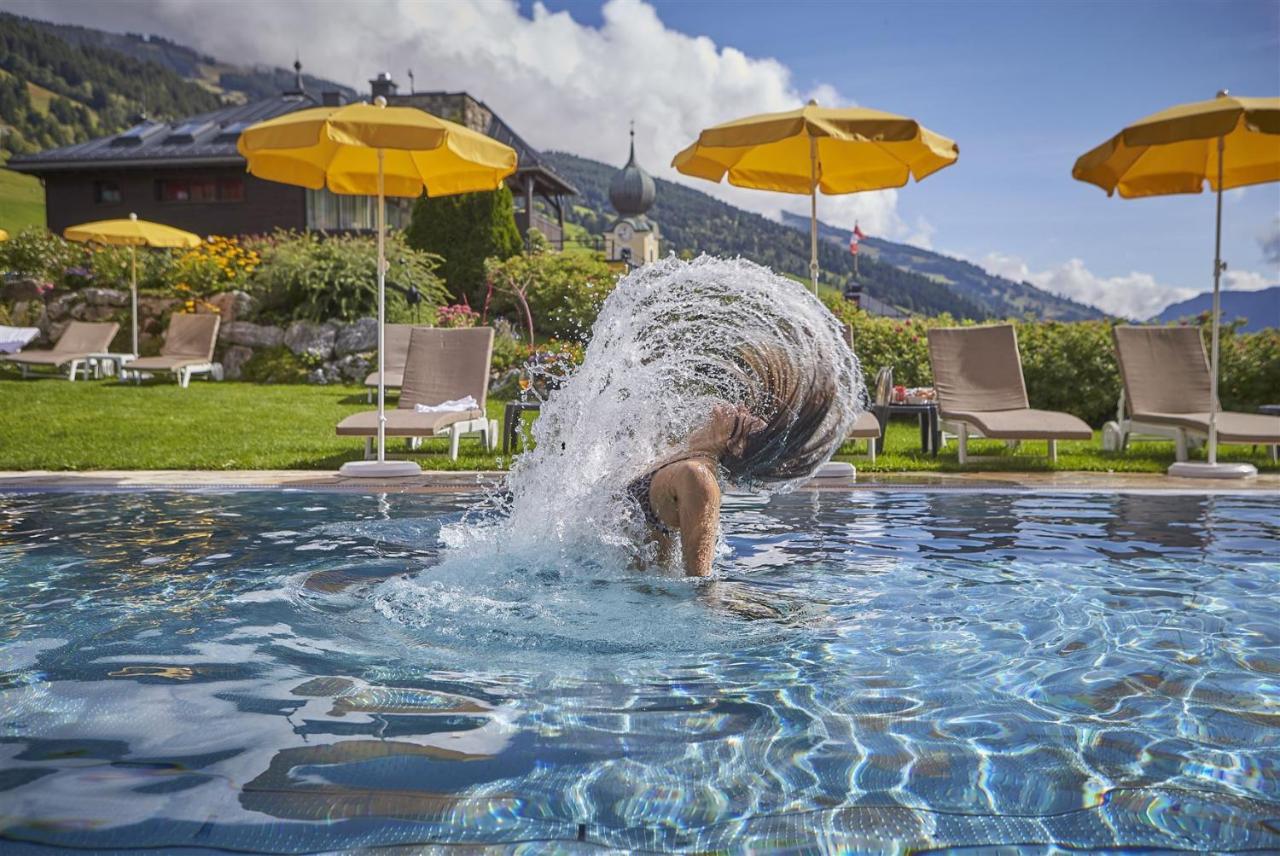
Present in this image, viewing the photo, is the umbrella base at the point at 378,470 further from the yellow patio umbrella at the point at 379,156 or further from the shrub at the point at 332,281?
the shrub at the point at 332,281

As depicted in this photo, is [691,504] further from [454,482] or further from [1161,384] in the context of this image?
[1161,384]

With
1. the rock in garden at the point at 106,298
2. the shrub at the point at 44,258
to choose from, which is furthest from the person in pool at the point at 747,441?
the shrub at the point at 44,258

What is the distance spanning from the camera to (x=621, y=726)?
2914mm

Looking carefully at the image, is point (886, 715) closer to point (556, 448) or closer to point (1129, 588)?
point (1129, 588)

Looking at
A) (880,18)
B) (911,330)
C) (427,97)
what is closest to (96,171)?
(427,97)

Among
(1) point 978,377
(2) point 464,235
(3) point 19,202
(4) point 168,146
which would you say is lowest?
(1) point 978,377

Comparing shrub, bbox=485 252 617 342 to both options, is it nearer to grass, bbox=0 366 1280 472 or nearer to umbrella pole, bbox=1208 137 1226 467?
grass, bbox=0 366 1280 472

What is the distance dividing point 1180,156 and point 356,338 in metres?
12.3

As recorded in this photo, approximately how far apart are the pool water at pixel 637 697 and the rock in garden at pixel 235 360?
12187mm

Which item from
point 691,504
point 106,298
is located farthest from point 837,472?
point 106,298

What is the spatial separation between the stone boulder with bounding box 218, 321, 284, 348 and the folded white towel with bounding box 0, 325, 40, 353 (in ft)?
10.8

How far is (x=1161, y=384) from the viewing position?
992 cm

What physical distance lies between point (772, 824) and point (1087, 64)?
388 feet

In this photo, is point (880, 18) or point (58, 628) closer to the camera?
point (58, 628)
